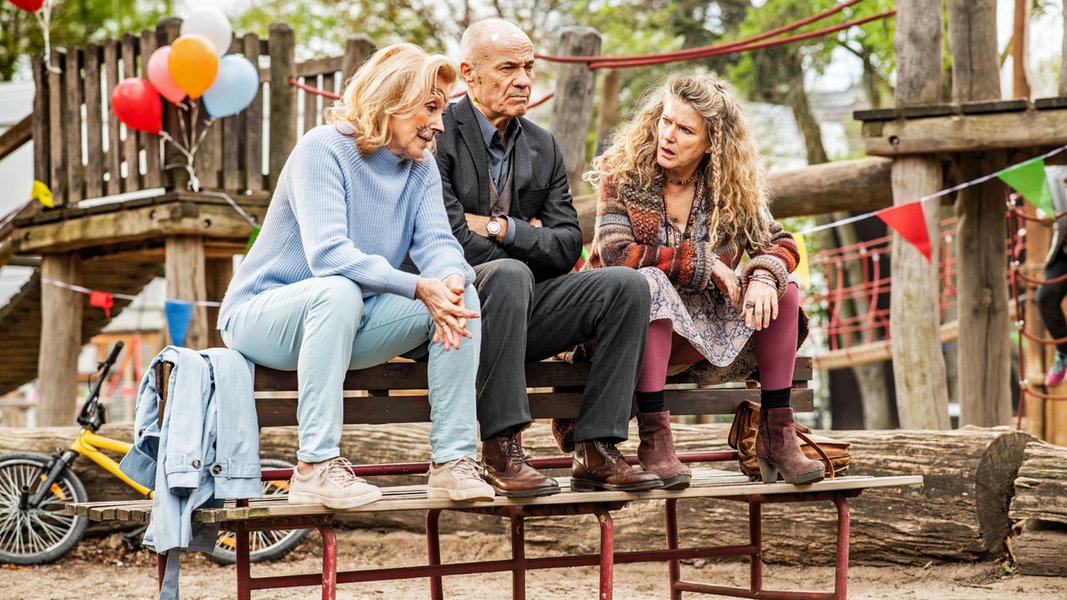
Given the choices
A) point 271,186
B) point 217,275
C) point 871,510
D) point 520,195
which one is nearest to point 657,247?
point 520,195

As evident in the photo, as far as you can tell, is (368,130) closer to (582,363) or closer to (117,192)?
(582,363)

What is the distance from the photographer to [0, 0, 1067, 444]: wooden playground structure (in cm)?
688

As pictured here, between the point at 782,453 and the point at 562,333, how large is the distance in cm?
86

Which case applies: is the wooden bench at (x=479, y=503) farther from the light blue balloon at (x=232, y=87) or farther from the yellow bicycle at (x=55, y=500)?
the light blue balloon at (x=232, y=87)

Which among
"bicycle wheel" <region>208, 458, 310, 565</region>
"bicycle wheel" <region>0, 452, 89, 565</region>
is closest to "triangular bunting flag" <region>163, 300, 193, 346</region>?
"bicycle wheel" <region>0, 452, 89, 565</region>

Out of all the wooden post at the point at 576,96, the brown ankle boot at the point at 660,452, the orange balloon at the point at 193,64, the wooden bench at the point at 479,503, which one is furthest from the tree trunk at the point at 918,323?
the orange balloon at the point at 193,64

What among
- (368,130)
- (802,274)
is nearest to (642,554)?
(368,130)

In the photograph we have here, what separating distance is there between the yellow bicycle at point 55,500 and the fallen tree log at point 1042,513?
3539mm

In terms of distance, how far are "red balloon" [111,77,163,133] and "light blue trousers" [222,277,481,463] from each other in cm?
525

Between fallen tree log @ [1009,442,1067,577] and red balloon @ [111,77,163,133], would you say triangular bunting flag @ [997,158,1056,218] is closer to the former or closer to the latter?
fallen tree log @ [1009,442,1067,577]

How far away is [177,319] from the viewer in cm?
801

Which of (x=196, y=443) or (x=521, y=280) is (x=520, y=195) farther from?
(x=196, y=443)

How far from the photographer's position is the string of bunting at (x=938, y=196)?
643cm

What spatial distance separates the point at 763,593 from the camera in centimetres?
452
